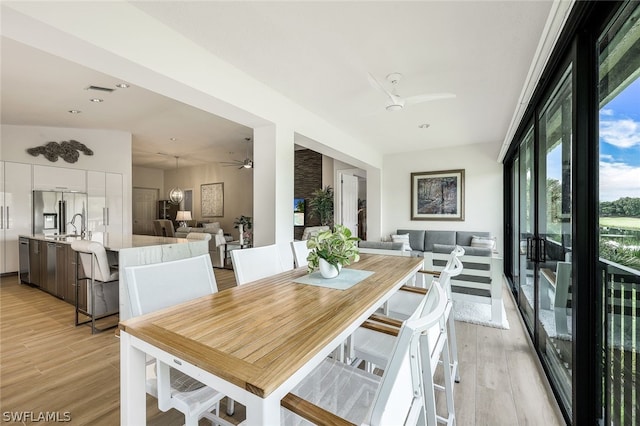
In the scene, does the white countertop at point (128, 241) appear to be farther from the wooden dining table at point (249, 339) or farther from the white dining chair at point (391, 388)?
the white dining chair at point (391, 388)

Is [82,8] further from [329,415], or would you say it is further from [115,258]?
[115,258]

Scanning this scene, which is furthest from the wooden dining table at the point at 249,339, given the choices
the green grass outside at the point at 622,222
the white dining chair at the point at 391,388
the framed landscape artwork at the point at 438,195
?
the framed landscape artwork at the point at 438,195

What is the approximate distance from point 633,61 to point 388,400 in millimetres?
1483

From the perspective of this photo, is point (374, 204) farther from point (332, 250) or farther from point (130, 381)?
point (130, 381)

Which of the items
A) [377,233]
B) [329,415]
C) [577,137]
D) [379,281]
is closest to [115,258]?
[379,281]

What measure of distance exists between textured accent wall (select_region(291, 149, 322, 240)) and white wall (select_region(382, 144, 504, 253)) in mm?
1678

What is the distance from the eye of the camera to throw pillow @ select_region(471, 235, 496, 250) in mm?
4844

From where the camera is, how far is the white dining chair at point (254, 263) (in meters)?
1.77

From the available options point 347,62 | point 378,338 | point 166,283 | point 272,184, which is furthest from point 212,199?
point 378,338

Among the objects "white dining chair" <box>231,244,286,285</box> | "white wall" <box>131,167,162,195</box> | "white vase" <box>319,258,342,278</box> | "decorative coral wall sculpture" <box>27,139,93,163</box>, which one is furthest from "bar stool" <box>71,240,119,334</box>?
"white wall" <box>131,167,162,195</box>

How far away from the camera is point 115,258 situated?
3.33m

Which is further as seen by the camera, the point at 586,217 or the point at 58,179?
the point at 58,179

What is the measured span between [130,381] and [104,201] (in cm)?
622

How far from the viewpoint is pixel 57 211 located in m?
5.34
